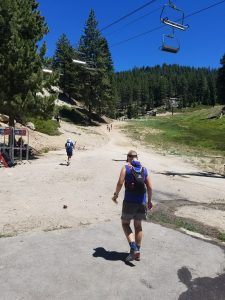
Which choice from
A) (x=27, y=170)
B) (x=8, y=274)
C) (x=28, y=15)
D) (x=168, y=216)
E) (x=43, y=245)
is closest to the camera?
(x=8, y=274)

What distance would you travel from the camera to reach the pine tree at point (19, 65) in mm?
29344

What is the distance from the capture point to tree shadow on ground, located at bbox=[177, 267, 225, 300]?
7035 mm

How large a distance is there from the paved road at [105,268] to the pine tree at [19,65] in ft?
67.9

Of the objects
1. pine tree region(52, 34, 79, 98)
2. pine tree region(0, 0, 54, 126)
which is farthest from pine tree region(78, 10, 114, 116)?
pine tree region(0, 0, 54, 126)

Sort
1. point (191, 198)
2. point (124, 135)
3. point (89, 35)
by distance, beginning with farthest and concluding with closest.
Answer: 1. point (89, 35)
2. point (124, 135)
3. point (191, 198)

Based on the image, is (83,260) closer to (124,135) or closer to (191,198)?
(191,198)

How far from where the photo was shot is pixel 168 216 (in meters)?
12.9

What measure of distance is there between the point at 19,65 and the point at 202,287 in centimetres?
2480

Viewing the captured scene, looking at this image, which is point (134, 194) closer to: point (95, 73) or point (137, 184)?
point (137, 184)

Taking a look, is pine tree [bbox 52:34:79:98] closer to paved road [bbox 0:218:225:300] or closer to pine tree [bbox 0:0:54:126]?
pine tree [bbox 0:0:54:126]

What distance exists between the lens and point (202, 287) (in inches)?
292

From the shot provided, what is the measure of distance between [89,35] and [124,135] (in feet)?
91.7

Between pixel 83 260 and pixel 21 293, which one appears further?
pixel 83 260

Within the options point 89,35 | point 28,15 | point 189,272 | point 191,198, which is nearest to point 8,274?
point 189,272
